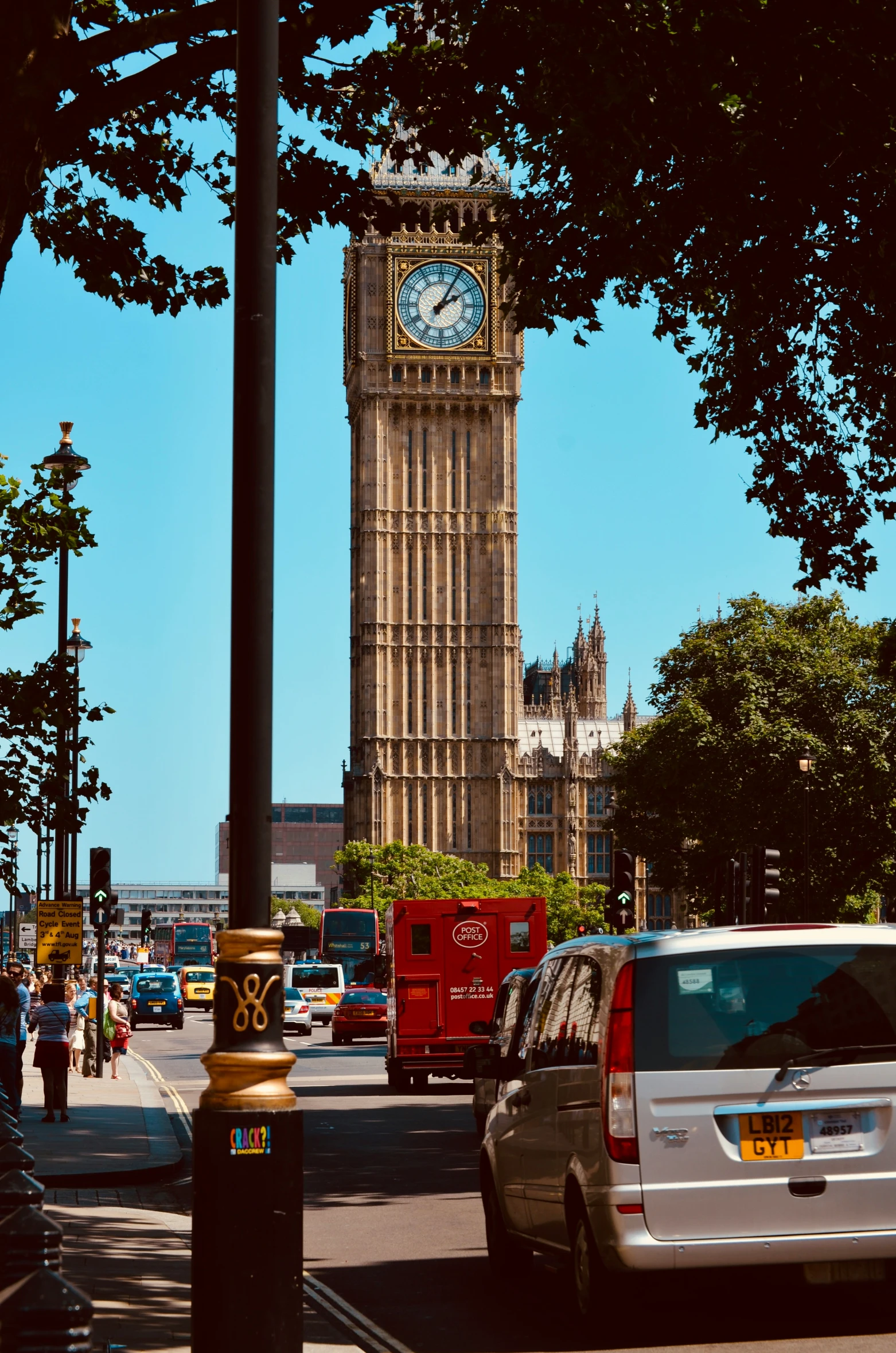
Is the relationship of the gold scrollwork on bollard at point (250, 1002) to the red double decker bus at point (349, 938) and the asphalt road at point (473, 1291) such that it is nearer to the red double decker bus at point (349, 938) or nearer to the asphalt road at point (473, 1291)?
the asphalt road at point (473, 1291)

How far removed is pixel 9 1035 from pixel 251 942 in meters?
12.6

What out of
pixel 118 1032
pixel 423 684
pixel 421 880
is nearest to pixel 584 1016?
pixel 118 1032

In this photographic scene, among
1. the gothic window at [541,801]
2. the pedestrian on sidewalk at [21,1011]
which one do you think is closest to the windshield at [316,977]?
the pedestrian on sidewalk at [21,1011]

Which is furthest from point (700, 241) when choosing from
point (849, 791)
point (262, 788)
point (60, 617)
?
point (849, 791)

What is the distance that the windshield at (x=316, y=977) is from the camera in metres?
63.9

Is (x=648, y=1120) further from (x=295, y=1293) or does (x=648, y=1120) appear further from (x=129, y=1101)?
(x=129, y=1101)

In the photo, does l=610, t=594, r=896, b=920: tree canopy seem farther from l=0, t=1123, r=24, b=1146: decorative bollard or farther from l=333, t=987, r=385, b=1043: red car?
l=0, t=1123, r=24, b=1146: decorative bollard

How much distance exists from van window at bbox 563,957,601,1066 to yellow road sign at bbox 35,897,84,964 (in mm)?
→ 18174

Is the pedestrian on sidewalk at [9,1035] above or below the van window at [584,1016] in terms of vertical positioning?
below

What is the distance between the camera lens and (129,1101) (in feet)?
88.0

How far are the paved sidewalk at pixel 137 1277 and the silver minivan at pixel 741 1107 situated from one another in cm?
139

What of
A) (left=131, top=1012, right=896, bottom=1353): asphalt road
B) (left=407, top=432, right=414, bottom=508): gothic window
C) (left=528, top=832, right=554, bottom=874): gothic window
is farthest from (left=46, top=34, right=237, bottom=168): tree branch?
(left=528, top=832, right=554, bottom=874): gothic window

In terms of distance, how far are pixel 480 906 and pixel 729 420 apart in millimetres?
12401

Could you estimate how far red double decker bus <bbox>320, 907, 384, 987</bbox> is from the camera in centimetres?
7988
